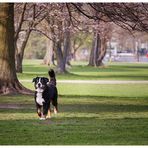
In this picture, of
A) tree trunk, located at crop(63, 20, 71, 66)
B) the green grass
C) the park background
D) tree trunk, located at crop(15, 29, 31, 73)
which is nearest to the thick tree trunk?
the park background

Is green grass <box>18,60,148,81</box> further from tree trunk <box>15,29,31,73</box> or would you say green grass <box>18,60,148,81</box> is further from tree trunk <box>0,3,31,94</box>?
tree trunk <box>0,3,31,94</box>

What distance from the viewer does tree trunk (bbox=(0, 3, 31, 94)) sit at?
9.81 m

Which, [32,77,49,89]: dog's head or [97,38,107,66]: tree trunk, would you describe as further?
[97,38,107,66]: tree trunk

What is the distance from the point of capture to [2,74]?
1025cm

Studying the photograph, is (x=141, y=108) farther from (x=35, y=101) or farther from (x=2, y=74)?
(x=2, y=74)

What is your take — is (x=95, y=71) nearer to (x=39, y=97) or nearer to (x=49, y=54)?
(x=49, y=54)

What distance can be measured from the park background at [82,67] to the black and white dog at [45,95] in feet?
0.33

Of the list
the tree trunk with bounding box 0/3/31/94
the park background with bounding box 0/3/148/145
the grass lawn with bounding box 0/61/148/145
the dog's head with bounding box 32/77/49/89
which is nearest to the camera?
the grass lawn with bounding box 0/61/148/145

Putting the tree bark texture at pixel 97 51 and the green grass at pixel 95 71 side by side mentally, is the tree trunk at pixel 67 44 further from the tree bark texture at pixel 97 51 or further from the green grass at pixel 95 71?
the tree bark texture at pixel 97 51

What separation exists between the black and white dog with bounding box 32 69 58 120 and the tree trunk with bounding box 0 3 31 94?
35.6 inches

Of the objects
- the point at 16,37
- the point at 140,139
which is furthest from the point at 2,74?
the point at 140,139

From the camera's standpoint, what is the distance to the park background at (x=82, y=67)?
8625 millimetres

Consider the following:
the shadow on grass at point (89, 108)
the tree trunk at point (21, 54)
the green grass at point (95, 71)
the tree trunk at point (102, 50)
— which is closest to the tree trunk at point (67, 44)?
the green grass at point (95, 71)

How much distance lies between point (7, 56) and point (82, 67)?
1.07 meters
